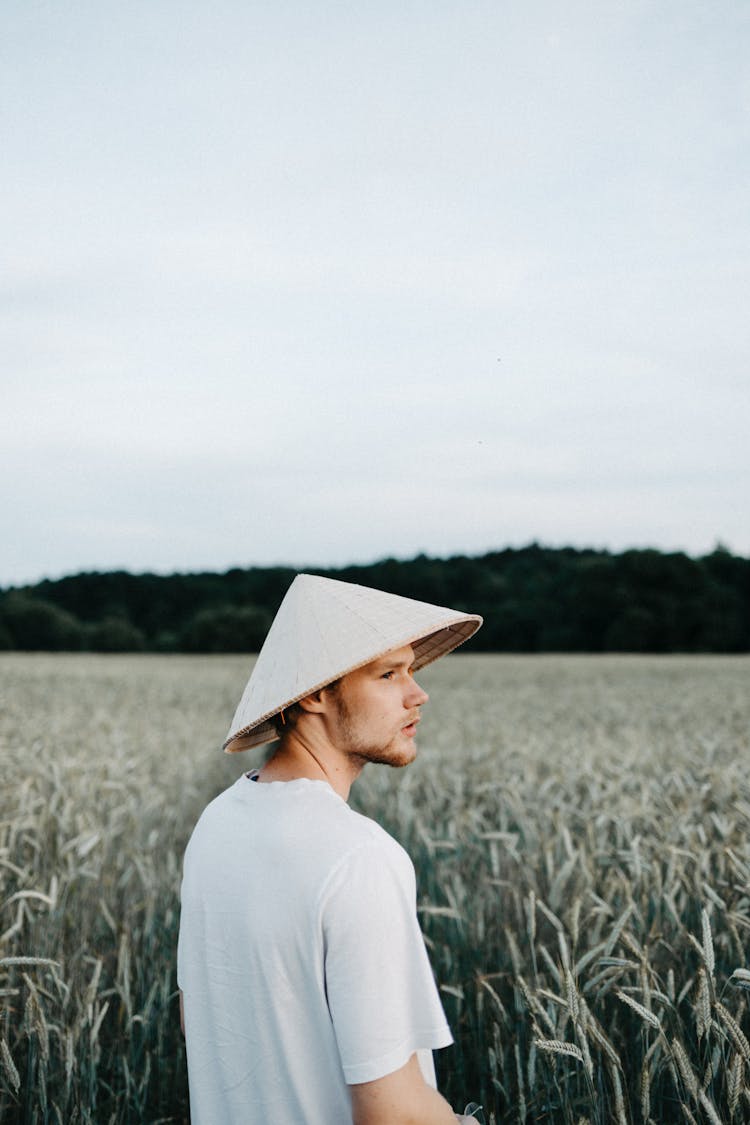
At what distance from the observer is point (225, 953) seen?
151cm

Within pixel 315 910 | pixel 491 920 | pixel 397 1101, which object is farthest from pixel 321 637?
pixel 491 920

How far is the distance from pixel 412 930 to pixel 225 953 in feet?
1.09

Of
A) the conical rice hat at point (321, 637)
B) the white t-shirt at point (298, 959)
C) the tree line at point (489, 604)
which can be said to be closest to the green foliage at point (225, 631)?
the tree line at point (489, 604)

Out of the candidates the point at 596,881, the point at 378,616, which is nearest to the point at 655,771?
the point at 596,881

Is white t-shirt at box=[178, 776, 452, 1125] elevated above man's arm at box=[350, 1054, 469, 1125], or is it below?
above

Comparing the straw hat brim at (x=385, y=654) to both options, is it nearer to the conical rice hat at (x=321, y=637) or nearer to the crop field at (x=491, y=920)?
the conical rice hat at (x=321, y=637)

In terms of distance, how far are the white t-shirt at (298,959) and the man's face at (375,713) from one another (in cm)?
16

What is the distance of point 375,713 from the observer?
1.71m

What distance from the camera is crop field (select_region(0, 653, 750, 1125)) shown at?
7.43ft

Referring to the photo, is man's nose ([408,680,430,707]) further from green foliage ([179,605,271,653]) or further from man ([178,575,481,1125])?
green foliage ([179,605,271,653])

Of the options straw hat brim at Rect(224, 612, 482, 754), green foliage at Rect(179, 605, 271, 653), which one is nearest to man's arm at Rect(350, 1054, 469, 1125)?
straw hat brim at Rect(224, 612, 482, 754)

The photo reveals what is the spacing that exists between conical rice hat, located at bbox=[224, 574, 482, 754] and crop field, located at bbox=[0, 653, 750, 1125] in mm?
724

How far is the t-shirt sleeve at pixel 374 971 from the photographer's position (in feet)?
4.38

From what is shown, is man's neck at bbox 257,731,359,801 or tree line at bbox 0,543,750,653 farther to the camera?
tree line at bbox 0,543,750,653
